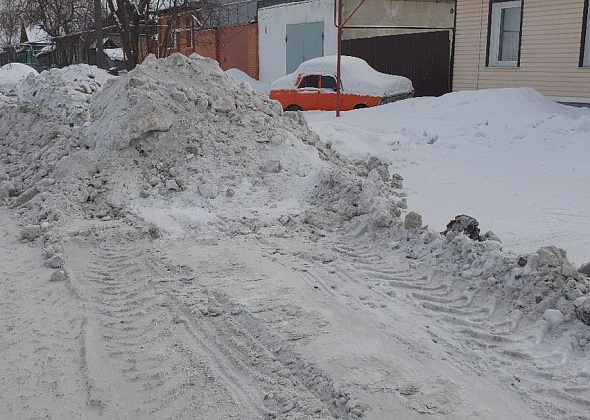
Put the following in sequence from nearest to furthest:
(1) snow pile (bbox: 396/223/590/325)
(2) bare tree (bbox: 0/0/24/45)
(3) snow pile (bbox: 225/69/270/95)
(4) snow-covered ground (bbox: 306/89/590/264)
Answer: (1) snow pile (bbox: 396/223/590/325) → (4) snow-covered ground (bbox: 306/89/590/264) → (2) bare tree (bbox: 0/0/24/45) → (3) snow pile (bbox: 225/69/270/95)

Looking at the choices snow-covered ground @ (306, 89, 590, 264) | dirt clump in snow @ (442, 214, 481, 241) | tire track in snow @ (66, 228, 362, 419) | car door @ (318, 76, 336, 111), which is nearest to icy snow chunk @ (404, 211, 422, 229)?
dirt clump in snow @ (442, 214, 481, 241)

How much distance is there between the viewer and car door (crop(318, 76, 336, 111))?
1723 centimetres

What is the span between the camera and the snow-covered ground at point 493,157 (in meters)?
7.15

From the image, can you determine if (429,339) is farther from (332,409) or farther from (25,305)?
(25,305)

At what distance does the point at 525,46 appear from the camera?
15188 millimetres

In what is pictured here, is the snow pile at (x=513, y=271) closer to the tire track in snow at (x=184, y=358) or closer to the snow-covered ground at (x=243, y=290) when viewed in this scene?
the snow-covered ground at (x=243, y=290)

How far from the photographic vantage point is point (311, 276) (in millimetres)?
5273

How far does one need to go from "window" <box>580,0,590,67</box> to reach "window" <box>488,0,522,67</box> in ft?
6.06

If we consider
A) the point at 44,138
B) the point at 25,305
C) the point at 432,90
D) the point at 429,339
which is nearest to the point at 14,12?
the point at 432,90

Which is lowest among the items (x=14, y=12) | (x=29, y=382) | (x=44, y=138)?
(x=29, y=382)

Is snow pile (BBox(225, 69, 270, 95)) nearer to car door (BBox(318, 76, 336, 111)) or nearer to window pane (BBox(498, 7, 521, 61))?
car door (BBox(318, 76, 336, 111))

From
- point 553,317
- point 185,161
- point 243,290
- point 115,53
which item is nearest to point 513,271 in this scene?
point 553,317

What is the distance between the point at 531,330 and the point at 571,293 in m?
0.41

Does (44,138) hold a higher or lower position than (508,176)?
higher
